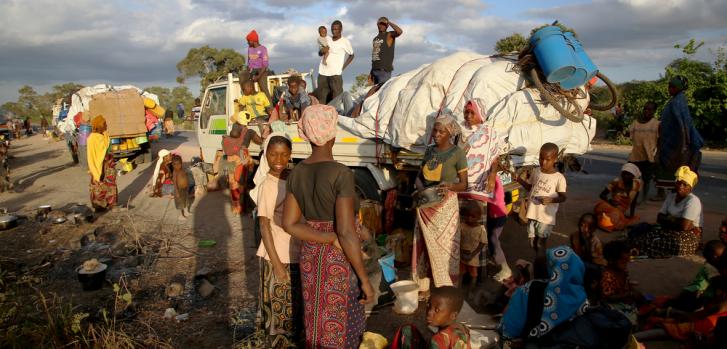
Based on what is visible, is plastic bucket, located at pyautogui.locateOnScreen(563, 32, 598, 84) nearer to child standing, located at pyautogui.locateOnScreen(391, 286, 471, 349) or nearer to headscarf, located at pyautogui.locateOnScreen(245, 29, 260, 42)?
child standing, located at pyautogui.locateOnScreen(391, 286, 471, 349)

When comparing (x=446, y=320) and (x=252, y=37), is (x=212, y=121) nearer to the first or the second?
(x=252, y=37)

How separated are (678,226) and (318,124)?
Result: 13.9 feet

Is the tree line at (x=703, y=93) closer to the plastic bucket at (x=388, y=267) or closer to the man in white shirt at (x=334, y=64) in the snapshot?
the man in white shirt at (x=334, y=64)

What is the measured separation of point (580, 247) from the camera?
4.01 m

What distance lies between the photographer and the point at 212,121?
28.2 feet

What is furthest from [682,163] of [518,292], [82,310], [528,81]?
[82,310]

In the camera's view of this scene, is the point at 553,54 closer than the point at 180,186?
Yes

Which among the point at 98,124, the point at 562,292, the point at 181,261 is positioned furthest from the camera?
the point at 98,124

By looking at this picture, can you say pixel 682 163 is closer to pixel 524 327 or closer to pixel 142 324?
pixel 524 327

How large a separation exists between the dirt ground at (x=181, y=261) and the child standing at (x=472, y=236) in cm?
30

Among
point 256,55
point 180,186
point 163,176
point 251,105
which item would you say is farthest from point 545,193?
point 163,176

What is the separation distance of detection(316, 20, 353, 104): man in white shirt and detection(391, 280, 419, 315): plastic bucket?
4870 mm

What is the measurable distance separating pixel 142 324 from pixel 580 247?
381 cm

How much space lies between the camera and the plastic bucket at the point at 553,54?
13.2 ft
